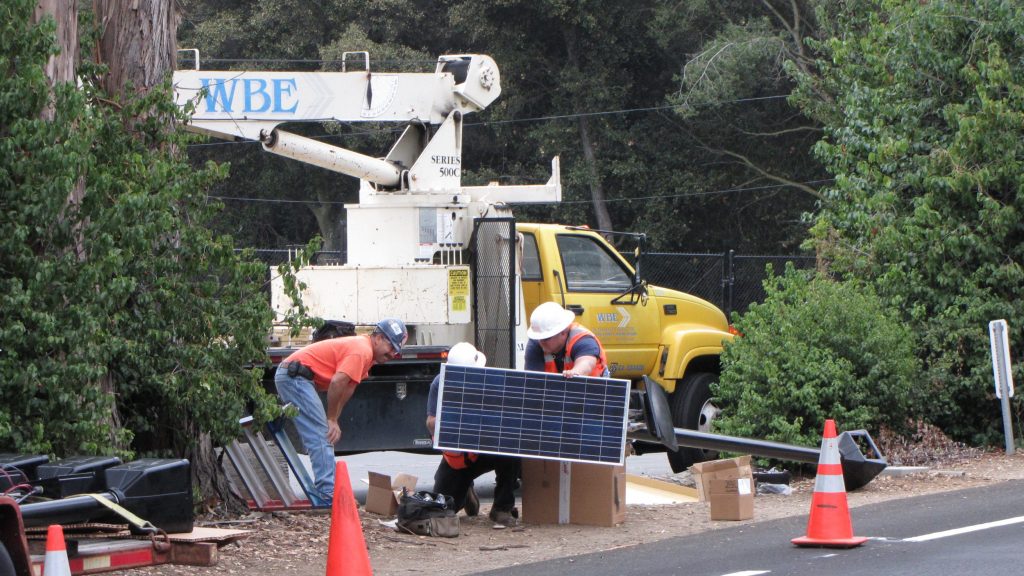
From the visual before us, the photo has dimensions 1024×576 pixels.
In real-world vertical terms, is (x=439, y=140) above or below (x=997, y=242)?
above

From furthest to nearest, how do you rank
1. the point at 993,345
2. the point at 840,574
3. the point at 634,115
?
1. the point at 634,115
2. the point at 993,345
3. the point at 840,574

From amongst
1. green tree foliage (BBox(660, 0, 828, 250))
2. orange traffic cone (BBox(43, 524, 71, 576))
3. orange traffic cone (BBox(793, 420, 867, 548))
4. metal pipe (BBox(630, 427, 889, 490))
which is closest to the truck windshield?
metal pipe (BBox(630, 427, 889, 490))

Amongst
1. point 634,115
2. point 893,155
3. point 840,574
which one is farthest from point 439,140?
point 634,115

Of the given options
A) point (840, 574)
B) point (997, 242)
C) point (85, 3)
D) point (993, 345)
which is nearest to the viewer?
point (840, 574)

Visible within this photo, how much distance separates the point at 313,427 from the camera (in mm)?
10461

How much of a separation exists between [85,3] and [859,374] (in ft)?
27.4

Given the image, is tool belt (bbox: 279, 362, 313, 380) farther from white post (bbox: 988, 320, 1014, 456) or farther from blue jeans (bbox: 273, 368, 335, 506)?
white post (bbox: 988, 320, 1014, 456)

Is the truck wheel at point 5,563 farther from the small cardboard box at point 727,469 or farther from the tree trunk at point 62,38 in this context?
the small cardboard box at point 727,469

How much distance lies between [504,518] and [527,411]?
3.81 feet

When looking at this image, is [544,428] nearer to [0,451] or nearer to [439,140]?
[0,451]

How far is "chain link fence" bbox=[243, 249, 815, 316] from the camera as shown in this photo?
22.2 m

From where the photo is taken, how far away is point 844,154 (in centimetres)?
1697

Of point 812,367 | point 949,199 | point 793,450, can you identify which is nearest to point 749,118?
point 949,199

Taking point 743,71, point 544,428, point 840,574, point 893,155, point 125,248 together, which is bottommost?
point 840,574
